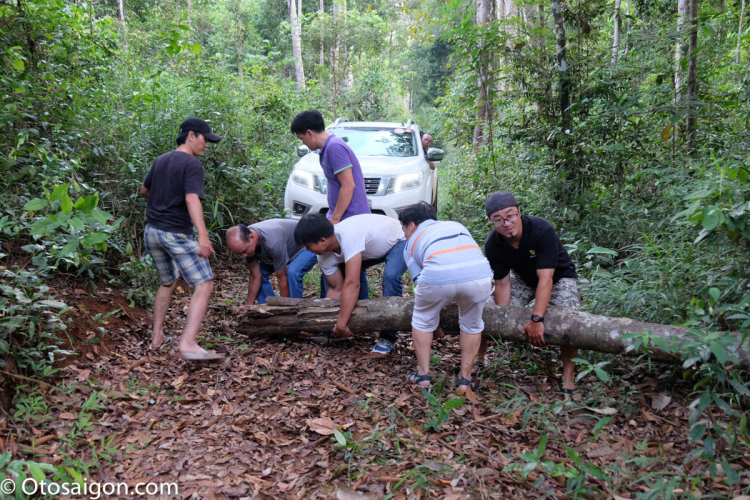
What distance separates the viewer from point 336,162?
171 inches

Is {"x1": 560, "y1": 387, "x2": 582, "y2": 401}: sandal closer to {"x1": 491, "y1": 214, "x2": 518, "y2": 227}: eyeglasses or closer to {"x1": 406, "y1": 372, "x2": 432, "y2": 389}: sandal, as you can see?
{"x1": 406, "y1": 372, "x2": 432, "y2": 389}: sandal

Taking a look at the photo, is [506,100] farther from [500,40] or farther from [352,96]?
[352,96]

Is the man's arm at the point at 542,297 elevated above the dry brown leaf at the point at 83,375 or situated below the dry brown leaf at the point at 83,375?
above

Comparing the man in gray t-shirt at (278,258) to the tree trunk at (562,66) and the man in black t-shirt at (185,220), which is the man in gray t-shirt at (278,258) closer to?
the man in black t-shirt at (185,220)

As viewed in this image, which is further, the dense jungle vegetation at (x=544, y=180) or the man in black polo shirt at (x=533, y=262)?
the man in black polo shirt at (x=533, y=262)

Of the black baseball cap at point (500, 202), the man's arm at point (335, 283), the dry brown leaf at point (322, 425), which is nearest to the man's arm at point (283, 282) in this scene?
the man's arm at point (335, 283)

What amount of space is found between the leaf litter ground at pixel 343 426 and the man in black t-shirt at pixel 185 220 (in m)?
0.47

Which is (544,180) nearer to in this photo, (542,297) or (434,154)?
(434,154)

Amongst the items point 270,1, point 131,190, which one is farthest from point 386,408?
point 270,1

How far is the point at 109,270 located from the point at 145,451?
8.24ft

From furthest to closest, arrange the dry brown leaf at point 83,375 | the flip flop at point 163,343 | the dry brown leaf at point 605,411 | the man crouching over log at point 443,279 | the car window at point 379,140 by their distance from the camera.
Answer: the car window at point 379,140, the flip flop at point 163,343, the dry brown leaf at point 83,375, the man crouching over log at point 443,279, the dry brown leaf at point 605,411

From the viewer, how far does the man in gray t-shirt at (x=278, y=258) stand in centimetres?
438

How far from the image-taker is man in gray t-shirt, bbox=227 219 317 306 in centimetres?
438

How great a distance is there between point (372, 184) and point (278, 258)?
2718 millimetres
